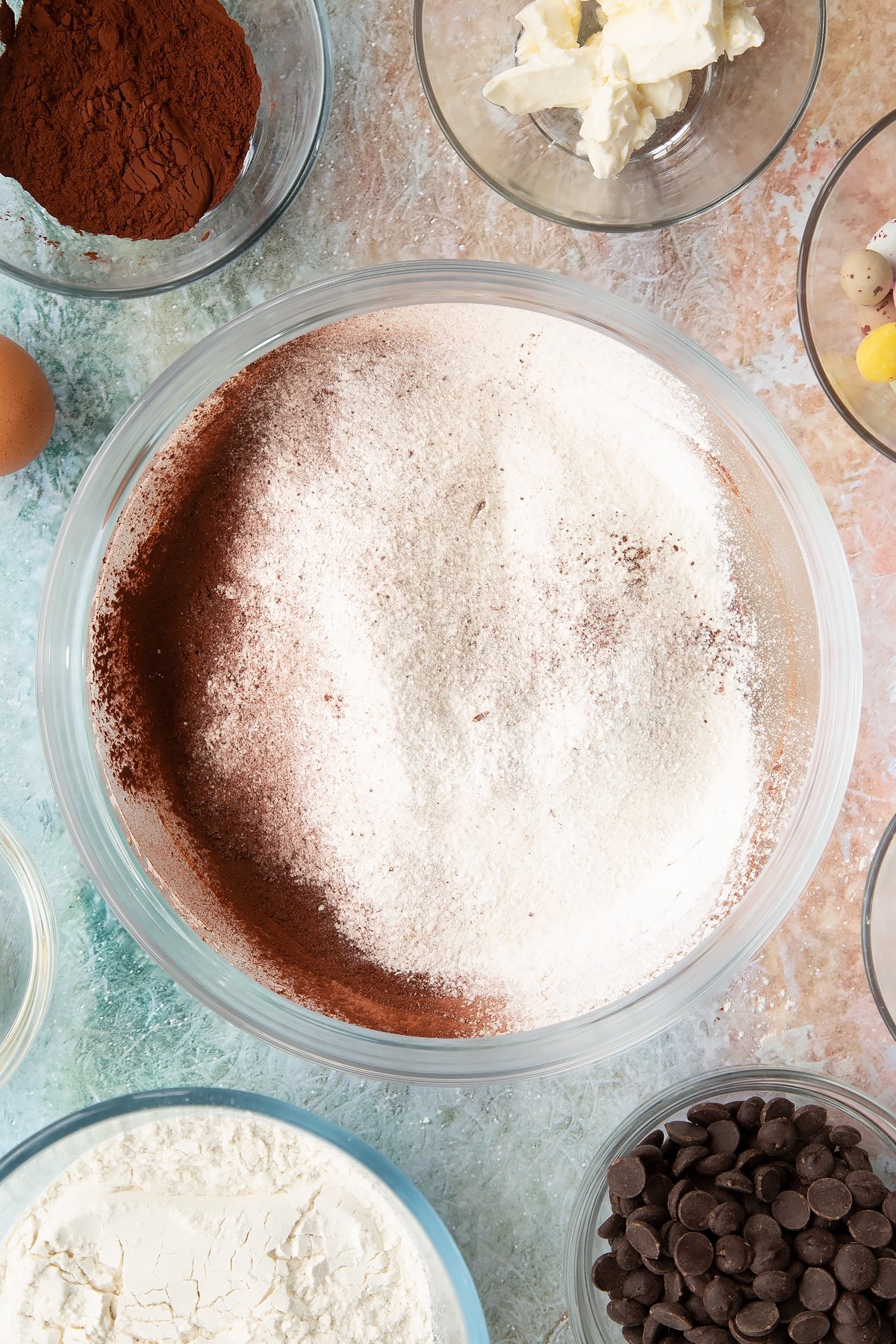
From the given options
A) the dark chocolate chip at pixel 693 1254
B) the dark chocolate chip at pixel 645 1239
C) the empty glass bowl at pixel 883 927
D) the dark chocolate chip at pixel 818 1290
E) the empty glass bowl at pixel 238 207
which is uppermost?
the empty glass bowl at pixel 238 207

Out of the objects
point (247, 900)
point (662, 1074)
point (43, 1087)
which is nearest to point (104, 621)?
point (247, 900)

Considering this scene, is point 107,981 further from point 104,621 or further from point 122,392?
point 122,392

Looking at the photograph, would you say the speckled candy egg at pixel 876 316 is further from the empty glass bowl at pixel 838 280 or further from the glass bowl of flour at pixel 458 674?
the glass bowl of flour at pixel 458 674

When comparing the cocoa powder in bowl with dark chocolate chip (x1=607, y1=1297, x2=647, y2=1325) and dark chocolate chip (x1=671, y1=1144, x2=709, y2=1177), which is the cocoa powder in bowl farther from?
dark chocolate chip (x1=607, y1=1297, x2=647, y2=1325)

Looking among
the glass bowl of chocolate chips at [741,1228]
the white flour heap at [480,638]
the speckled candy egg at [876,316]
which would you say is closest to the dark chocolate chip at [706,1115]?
the glass bowl of chocolate chips at [741,1228]

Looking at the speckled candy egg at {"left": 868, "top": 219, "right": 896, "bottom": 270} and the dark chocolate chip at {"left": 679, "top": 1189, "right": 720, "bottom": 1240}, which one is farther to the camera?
the speckled candy egg at {"left": 868, "top": 219, "right": 896, "bottom": 270}

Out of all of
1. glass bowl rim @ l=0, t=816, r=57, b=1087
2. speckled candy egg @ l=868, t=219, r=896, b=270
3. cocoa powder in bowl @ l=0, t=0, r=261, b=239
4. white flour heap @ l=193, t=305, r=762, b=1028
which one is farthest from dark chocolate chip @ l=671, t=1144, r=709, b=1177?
cocoa powder in bowl @ l=0, t=0, r=261, b=239

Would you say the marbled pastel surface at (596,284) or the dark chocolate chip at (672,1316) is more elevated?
the marbled pastel surface at (596,284)
